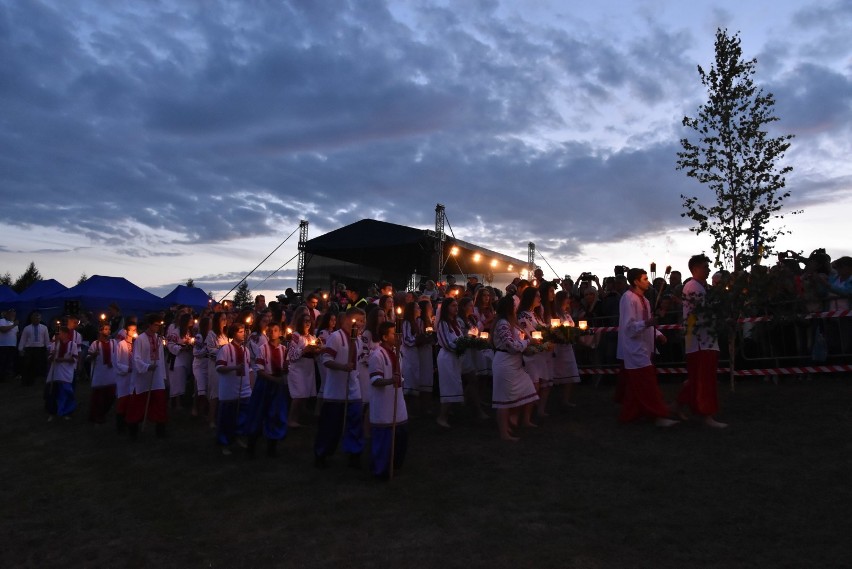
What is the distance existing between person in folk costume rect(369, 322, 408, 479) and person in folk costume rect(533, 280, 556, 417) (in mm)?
3210

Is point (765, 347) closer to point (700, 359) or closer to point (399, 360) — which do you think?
point (700, 359)

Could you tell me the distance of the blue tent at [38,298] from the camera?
86.1 ft

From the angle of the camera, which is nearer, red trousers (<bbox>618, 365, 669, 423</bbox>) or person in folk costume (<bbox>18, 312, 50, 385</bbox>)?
red trousers (<bbox>618, 365, 669, 423</bbox>)

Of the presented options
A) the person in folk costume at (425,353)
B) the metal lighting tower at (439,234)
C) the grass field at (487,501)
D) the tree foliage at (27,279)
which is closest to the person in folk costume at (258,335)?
the grass field at (487,501)

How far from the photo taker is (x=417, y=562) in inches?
205

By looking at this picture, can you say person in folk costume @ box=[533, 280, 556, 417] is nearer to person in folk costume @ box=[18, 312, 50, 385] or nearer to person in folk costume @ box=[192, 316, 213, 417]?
person in folk costume @ box=[192, 316, 213, 417]

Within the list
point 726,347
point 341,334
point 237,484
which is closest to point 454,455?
point 341,334

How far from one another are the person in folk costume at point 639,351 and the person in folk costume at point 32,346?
18.0 m

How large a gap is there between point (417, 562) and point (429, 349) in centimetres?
634

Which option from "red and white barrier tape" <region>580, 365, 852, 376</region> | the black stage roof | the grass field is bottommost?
the grass field

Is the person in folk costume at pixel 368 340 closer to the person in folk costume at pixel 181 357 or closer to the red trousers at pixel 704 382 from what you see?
the red trousers at pixel 704 382

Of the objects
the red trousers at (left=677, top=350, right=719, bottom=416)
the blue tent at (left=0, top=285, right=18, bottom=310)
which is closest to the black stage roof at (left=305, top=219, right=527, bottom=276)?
the red trousers at (left=677, top=350, right=719, bottom=416)

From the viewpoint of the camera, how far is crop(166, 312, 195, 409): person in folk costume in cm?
1386

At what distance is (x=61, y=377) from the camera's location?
45.6 feet
